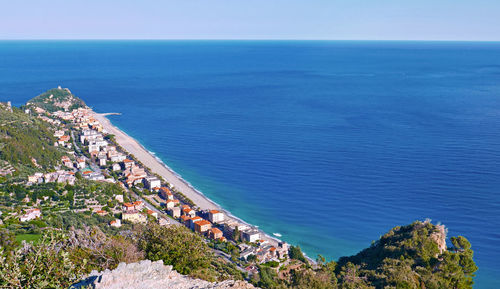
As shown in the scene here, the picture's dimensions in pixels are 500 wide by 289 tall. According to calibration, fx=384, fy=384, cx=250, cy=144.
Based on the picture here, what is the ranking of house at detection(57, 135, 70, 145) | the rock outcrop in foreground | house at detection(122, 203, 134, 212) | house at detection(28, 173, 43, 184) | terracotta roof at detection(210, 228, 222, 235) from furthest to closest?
house at detection(57, 135, 70, 145) → house at detection(28, 173, 43, 184) → house at detection(122, 203, 134, 212) → terracotta roof at detection(210, 228, 222, 235) → the rock outcrop in foreground

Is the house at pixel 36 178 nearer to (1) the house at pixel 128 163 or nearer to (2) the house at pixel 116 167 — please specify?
(2) the house at pixel 116 167

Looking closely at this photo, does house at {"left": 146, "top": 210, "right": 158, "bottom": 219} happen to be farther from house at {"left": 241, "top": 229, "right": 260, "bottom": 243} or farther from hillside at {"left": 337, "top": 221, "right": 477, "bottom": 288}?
hillside at {"left": 337, "top": 221, "right": 477, "bottom": 288}

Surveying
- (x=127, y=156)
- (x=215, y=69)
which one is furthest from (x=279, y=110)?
(x=215, y=69)

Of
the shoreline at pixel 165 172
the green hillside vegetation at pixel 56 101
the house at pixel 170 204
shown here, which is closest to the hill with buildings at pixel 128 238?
the house at pixel 170 204

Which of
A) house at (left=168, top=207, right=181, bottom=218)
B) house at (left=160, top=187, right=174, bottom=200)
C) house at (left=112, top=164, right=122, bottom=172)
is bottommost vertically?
house at (left=168, top=207, right=181, bottom=218)

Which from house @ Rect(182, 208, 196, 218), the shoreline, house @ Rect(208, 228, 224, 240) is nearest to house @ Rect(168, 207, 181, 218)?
house @ Rect(182, 208, 196, 218)
